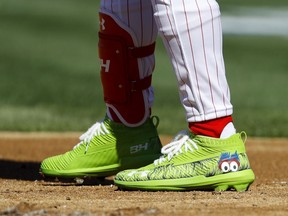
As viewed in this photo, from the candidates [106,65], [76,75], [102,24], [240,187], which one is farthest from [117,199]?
[76,75]

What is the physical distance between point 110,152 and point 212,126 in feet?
2.16

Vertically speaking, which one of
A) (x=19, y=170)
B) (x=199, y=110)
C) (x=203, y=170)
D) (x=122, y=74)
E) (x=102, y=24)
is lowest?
(x=19, y=170)

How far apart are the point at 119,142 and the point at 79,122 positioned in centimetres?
312

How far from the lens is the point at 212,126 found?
311 centimetres

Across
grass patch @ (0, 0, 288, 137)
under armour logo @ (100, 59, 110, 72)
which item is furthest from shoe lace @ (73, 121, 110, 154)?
grass patch @ (0, 0, 288, 137)

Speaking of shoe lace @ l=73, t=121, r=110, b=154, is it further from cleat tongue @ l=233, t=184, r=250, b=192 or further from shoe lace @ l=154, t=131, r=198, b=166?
cleat tongue @ l=233, t=184, r=250, b=192

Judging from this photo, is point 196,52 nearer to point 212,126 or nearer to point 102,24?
point 212,126

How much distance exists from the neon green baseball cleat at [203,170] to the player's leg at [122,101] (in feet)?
1.46

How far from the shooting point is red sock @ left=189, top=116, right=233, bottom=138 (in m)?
3.10

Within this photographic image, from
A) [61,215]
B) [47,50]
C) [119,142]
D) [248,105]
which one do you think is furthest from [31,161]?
[47,50]

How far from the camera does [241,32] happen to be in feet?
38.5

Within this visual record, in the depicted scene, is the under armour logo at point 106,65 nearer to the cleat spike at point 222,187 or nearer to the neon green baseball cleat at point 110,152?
the neon green baseball cleat at point 110,152

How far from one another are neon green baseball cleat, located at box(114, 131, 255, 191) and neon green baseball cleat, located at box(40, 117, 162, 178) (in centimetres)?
44

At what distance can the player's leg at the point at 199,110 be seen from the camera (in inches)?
120
